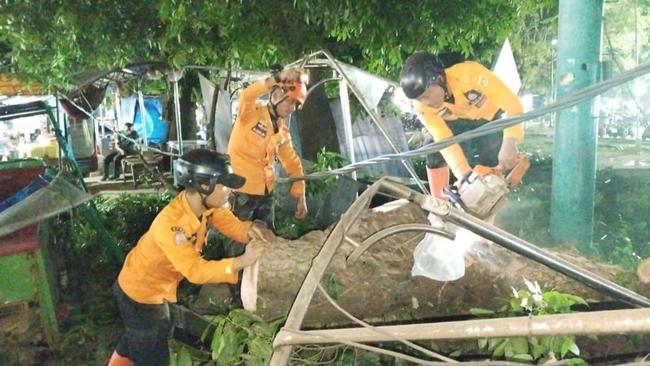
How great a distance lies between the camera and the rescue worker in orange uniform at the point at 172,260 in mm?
3381

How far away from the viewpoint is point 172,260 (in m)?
3.39

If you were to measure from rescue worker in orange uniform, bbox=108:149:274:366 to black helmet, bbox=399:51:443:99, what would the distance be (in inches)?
62.2

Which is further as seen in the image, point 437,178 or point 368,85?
point 368,85

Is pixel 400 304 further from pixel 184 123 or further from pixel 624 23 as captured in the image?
pixel 624 23

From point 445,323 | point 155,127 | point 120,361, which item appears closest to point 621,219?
point 120,361

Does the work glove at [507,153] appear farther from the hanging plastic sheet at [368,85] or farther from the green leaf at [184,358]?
the green leaf at [184,358]

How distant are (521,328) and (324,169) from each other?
6673 mm

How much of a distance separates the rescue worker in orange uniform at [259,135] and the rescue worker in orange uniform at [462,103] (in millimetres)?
1717

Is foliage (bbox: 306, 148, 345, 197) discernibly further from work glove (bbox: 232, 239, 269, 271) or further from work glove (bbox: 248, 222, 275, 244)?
work glove (bbox: 232, 239, 269, 271)

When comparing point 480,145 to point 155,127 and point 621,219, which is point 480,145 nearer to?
point 621,219

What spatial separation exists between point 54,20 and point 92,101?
478cm

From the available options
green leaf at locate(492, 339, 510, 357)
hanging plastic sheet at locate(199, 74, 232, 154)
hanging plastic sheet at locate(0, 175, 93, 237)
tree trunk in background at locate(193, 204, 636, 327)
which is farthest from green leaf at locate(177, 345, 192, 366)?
hanging plastic sheet at locate(199, 74, 232, 154)

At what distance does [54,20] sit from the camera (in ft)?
18.4

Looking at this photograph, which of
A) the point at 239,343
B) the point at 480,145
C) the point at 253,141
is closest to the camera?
the point at 239,343
